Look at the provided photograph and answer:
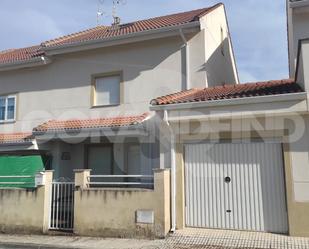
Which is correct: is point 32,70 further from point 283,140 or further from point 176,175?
point 283,140

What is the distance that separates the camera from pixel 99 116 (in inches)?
599

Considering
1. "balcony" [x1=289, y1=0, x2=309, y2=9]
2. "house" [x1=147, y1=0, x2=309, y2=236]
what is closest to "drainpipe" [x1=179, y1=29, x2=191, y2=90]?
"house" [x1=147, y1=0, x2=309, y2=236]

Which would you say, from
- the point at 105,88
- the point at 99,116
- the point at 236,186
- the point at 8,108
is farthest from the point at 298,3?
the point at 8,108

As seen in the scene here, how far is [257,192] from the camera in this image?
33.4 feet

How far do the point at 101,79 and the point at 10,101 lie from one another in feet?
17.1

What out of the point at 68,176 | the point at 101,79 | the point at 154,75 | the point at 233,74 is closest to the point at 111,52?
the point at 101,79

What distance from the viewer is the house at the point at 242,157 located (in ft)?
31.6

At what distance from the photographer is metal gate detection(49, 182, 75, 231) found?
458 inches

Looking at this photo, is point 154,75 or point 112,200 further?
point 154,75

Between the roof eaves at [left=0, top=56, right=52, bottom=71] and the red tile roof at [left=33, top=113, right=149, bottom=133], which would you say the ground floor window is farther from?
the roof eaves at [left=0, top=56, right=52, bottom=71]

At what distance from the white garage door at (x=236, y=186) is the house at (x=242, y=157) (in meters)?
0.03

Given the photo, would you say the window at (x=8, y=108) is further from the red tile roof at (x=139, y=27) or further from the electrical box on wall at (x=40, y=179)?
the electrical box on wall at (x=40, y=179)

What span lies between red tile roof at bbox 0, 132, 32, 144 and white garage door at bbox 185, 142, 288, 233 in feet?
23.8

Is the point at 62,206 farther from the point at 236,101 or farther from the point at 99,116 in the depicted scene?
the point at 236,101
